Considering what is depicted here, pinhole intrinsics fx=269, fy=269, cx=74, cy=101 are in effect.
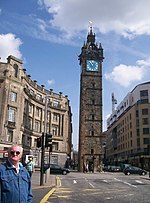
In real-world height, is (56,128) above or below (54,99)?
below

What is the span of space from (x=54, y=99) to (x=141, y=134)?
89.5ft

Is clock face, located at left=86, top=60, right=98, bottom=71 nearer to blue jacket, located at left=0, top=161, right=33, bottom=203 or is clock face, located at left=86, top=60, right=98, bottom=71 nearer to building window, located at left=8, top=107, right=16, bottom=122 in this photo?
building window, located at left=8, top=107, right=16, bottom=122

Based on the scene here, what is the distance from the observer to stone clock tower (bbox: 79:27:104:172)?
63.8 m

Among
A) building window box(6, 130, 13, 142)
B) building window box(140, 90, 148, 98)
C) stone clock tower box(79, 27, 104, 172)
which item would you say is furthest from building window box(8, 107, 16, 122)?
building window box(140, 90, 148, 98)

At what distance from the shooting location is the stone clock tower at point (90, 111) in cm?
6384

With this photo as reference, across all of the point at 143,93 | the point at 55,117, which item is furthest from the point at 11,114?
the point at 143,93

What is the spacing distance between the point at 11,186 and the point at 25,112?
5066 centimetres

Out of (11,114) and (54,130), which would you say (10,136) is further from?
(54,130)

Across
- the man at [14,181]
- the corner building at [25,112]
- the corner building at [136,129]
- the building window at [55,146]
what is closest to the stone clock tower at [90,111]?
the corner building at [25,112]

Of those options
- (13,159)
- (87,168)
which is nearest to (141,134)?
(87,168)

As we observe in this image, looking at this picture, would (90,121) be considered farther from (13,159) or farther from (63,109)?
(13,159)

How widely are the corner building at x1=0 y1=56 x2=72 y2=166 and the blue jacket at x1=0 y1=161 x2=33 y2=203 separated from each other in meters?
35.4

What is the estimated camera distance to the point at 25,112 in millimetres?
53688

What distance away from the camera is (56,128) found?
66250mm
